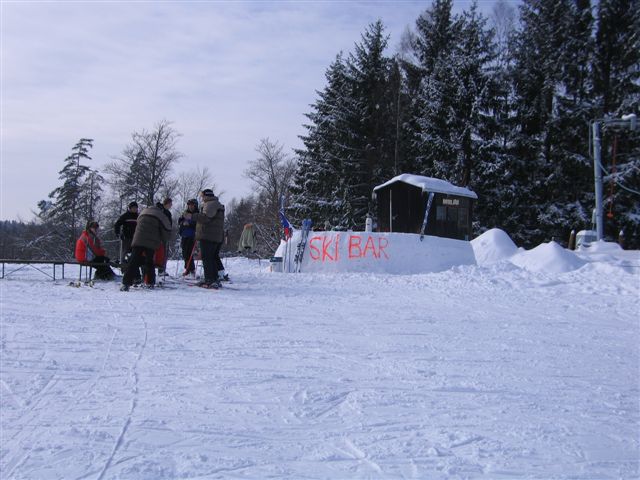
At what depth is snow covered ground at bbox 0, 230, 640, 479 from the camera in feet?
10.5

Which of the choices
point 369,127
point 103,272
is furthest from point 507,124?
point 103,272

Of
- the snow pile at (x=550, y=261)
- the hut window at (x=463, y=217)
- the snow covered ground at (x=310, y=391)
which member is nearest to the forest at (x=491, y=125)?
the hut window at (x=463, y=217)

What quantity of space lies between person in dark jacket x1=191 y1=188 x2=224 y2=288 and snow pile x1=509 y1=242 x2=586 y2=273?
8.45 m

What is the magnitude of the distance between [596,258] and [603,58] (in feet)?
71.8

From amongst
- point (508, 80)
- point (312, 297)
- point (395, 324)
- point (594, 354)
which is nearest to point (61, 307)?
point (312, 297)

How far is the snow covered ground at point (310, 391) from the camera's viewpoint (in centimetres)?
320

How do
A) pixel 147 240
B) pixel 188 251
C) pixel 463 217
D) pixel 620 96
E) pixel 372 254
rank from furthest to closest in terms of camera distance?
pixel 620 96, pixel 463 217, pixel 372 254, pixel 188 251, pixel 147 240

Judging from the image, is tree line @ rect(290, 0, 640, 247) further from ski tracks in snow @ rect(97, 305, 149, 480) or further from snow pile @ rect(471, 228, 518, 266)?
ski tracks in snow @ rect(97, 305, 149, 480)

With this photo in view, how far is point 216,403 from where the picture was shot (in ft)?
13.2

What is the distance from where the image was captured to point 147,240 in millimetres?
9805

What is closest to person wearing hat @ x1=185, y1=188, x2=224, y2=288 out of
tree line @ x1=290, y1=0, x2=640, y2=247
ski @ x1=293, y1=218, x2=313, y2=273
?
ski @ x1=293, y1=218, x2=313, y2=273

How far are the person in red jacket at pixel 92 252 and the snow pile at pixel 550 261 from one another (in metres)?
10.7

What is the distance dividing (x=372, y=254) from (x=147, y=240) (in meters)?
7.12

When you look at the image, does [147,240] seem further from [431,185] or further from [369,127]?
[369,127]
